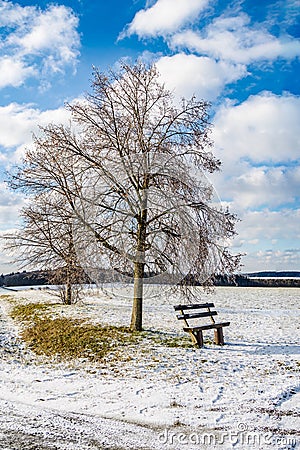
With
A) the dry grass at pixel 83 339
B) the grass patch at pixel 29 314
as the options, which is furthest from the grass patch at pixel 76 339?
→ the grass patch at pixel 29 314

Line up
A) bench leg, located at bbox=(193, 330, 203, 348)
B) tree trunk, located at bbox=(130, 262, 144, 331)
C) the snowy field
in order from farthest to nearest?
tree trunk, located at bbox=(130, 262, 144, 331)
bench leg, located at bbox=(193, 330, 203, 348)
the snowy field

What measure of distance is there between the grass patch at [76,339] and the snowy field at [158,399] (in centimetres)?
48

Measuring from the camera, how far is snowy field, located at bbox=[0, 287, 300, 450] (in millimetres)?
5246

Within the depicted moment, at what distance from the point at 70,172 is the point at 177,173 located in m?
3.39

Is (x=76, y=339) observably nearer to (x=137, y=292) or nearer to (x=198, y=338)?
(x=137, y=292)

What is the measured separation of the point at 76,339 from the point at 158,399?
479 cm

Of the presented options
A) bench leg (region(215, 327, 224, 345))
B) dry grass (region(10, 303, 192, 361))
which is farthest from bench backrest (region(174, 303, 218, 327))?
dry grass (region(10, 303, 192, 361))

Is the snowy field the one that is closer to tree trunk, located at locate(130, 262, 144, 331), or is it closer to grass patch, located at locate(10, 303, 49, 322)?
tree trunk, located at locate(130, 262, 144, 331)

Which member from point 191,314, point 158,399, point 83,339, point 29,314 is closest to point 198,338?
point 191,314

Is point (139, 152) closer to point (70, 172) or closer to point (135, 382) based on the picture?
point (70, 172)

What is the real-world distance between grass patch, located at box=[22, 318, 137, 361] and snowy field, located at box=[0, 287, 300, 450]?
0.48m

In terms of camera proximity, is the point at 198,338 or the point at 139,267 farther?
the point at 139,267

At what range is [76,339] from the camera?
11.0 m

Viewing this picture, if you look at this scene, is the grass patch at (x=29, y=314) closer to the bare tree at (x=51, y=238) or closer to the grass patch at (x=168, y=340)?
the bare tree at (x=51, y=238)
